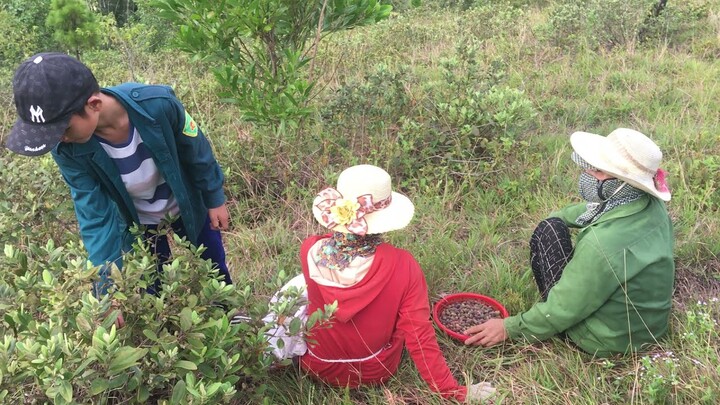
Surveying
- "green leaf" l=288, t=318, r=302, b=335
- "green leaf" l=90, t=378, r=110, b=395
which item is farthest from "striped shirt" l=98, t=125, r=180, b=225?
"green leaf" l=90, t=378, r=110, b=395

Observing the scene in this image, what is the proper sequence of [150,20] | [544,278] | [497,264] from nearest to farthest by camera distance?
[544,278], [497,264], [150,20]

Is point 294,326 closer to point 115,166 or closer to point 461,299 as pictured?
point 115,166

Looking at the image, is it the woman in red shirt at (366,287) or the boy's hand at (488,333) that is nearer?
the woman in red shirt at (366,287)

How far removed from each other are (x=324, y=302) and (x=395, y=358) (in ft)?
1.48

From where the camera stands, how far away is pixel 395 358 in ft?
7.61

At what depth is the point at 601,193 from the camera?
229 centimetres

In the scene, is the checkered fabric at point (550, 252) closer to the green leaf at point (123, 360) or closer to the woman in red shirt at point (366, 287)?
the woman in red shirt at point (366, 287)

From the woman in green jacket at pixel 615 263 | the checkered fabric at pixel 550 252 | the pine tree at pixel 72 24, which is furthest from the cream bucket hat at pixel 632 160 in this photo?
the pine tree at pixel 72 24

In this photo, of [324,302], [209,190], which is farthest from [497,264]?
[209,190]

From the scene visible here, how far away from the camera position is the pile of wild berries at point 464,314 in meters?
2.64

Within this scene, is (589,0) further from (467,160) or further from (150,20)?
(150,20)

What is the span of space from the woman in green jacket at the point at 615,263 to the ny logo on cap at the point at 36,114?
1.99m

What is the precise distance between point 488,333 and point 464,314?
0.25 metres

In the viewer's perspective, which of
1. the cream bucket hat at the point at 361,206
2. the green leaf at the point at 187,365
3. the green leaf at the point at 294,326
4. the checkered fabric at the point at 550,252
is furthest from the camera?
the checkered fabric at the point at 550,252
